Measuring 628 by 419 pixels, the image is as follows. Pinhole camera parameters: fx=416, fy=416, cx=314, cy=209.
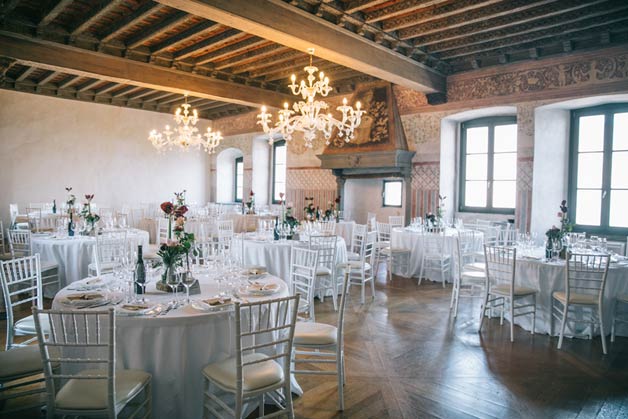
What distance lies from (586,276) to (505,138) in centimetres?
466

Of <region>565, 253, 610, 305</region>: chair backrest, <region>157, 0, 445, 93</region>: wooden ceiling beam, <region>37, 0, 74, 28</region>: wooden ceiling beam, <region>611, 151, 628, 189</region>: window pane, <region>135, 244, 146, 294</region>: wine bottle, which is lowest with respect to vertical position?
<region>565, 253, 610, 305</region>: chair backrest

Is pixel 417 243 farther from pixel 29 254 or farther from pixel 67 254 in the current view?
pixel 29 254

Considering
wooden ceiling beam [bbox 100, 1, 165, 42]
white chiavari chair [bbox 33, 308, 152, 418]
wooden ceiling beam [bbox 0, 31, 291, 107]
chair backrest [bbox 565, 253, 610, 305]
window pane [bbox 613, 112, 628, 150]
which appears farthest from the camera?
window pane [bbox 613, 112, 628, 150]

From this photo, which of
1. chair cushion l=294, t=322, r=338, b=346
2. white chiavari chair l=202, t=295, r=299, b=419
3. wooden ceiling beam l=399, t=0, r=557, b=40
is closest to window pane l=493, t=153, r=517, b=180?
wooden ceiling beam l=399, t=0, r=557, b=40

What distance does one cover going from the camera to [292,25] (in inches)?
213

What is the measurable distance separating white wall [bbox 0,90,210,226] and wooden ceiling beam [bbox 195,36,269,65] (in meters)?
5.00

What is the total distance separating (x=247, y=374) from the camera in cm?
258

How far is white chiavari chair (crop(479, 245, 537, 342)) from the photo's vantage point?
15.4 feet

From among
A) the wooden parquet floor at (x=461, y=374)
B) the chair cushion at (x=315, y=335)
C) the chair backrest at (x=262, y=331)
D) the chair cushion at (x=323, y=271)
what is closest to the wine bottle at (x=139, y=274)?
the chair backrest at (x=262, y=331)

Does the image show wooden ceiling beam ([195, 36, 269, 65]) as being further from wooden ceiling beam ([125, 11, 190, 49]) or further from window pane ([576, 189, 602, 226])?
window pane ([576, 189, 602, 226])

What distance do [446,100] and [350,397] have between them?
7027mm

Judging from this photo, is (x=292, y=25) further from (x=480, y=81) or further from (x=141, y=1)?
(x=480, y=81)

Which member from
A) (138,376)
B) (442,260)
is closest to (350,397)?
(138,376)

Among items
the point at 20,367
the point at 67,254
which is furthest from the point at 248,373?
the point at 67,254
